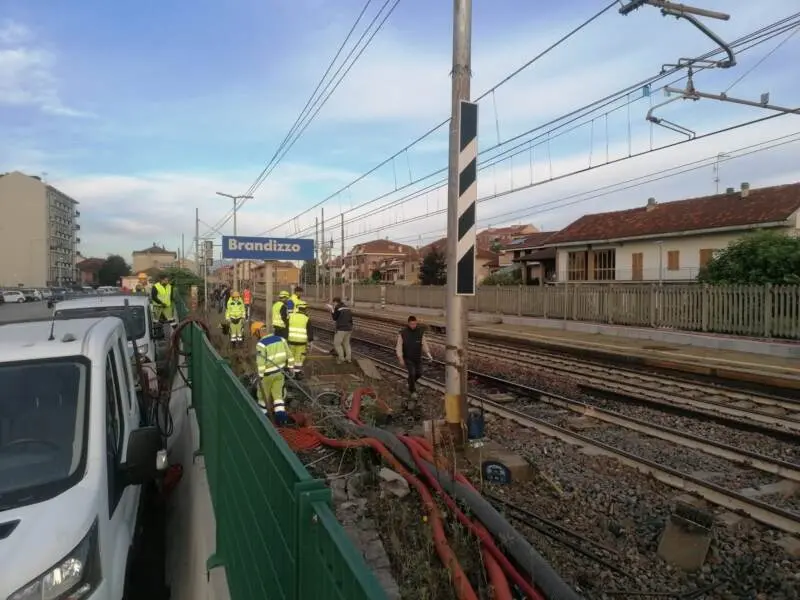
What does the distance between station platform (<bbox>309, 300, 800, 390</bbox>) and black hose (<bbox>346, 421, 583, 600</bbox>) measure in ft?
36.2

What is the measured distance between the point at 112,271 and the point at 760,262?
12245 cm

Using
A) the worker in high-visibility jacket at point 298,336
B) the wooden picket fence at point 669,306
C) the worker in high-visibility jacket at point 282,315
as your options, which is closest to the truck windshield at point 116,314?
the worker in high-visibility jacket at point 298,336

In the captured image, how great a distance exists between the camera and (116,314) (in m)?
10.1

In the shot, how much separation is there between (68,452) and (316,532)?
2226 millimetres

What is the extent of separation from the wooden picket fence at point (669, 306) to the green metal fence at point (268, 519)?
16.8 meters

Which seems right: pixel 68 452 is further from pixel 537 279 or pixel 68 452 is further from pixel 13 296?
pixel 13 296

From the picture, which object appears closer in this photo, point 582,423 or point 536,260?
point 582,423

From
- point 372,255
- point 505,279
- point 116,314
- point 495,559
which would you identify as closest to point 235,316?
point 116,314

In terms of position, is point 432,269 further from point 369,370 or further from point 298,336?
point 298,336

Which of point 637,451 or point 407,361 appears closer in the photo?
point 637,451

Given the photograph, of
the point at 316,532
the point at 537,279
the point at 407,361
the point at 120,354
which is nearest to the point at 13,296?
the point at 537,279

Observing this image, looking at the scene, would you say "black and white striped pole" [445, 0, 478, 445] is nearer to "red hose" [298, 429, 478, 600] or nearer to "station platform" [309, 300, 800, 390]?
"red hose" [298, 429, 478, 600]

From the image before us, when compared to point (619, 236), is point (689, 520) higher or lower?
lower

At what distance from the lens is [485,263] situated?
255ft
